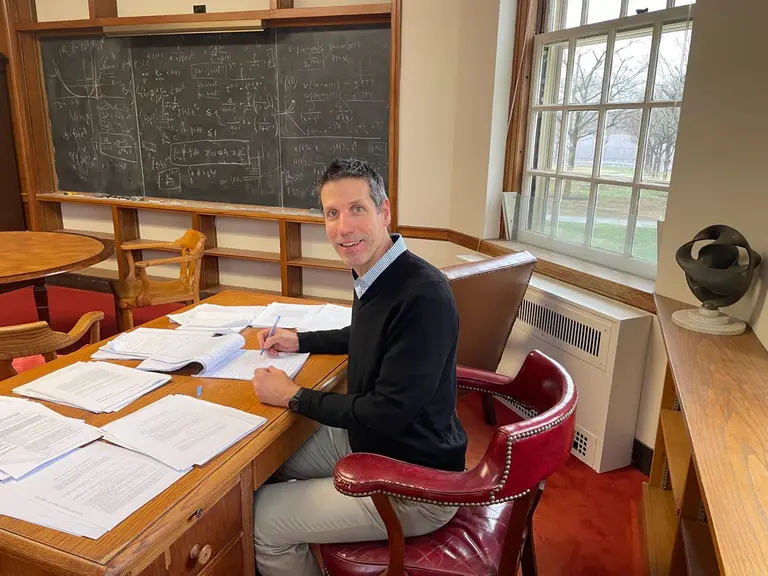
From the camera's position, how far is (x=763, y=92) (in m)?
1.70

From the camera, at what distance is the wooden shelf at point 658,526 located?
1737 mm

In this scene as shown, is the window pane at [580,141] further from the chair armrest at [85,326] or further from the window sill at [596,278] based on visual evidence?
the chair armrest at [85,326]

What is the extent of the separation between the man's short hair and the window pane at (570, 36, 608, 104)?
176 centimetres

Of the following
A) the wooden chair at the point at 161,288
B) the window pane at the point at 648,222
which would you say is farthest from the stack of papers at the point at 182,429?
the wooden chair at the point at 161,288

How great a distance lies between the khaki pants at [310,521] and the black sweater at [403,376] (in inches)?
4.4

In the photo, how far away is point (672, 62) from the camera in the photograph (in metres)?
2.28

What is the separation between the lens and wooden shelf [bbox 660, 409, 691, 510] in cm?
161

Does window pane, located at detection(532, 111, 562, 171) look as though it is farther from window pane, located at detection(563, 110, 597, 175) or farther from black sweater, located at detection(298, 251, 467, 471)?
black sweater, located at detection(298, 251, 467, 471)

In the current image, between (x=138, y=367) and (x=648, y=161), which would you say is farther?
(x=648, y=161)

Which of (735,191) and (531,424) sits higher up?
(735,191)

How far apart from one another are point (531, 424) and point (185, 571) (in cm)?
69

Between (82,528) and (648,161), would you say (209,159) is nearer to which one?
(648,161)

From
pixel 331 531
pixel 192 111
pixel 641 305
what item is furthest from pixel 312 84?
pixel 331 531

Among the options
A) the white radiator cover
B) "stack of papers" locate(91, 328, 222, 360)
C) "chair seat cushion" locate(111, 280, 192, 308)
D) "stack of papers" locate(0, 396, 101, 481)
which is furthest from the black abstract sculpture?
"chair seat cushion" locate(111, 280, 192, 308)
